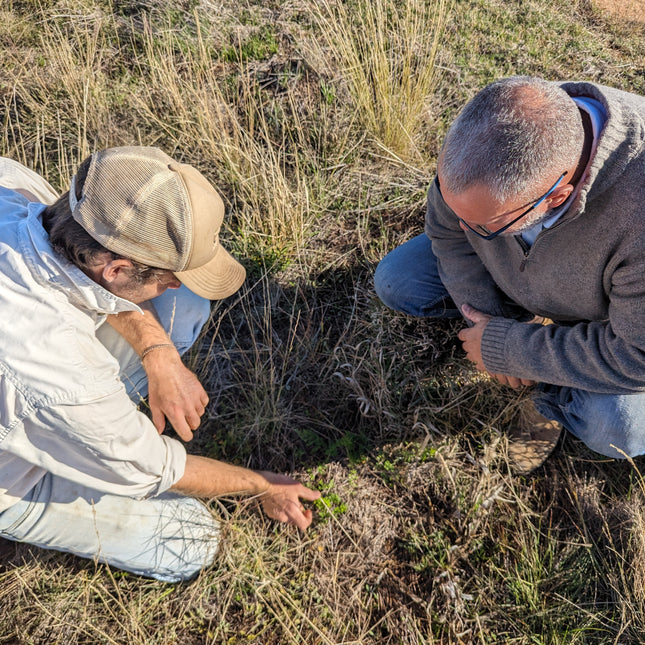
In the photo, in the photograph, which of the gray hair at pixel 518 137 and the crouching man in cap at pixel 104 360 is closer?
the gray hair at pixel 518 137

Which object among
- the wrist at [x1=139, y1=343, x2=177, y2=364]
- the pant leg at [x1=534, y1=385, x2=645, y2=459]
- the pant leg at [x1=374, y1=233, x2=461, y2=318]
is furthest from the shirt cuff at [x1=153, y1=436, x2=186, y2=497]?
the pant leg at [x1=534, y1=385, x2=645, y2=459]

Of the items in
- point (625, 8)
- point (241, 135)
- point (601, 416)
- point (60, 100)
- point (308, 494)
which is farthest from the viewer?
point (625, 8)

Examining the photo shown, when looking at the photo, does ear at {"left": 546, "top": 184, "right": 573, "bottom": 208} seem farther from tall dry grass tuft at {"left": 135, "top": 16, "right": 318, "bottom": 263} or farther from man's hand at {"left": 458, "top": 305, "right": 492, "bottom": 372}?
tall dry grass tuft at {"left": 135, "top": 16, "right": 318, "bottom": 263}

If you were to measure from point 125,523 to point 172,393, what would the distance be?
648mm

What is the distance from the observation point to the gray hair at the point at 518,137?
1406 mm

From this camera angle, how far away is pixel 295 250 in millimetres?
2949

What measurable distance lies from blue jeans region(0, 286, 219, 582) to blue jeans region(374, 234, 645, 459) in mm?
1092

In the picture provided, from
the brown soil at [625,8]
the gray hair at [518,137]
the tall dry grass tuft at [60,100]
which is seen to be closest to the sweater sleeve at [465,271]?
the gray hair at [518,137]

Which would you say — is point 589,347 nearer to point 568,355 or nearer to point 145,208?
point 568,355

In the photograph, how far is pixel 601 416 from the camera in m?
1.91

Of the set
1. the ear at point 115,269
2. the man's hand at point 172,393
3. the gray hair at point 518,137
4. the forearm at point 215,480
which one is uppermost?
the gray hair at point 518,137

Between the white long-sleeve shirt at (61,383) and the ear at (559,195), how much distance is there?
1.47 m

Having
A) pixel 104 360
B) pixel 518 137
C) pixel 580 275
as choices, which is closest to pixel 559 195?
pixel 518 137

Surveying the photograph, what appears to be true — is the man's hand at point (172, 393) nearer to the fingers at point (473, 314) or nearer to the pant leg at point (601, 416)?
the fingers at point (473, 314)
